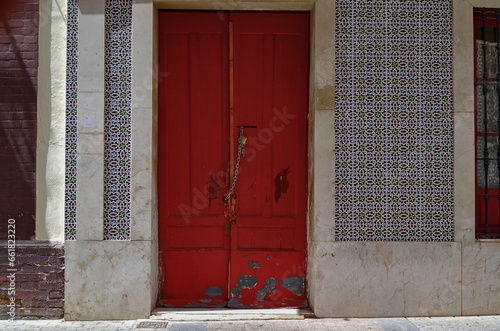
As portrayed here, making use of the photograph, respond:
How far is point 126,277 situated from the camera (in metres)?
4.29

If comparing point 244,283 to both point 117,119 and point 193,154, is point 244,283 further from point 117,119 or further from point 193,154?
point 117,119

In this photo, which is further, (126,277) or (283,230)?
(283,230)

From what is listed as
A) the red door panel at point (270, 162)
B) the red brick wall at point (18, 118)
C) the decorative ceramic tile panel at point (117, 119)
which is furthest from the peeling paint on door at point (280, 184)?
the red brick wall at point (18, 118)

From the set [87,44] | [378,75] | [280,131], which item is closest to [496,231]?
[378,75]

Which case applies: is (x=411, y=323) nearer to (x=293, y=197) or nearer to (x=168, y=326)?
(x=293, y=197)

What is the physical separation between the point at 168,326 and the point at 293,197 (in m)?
1.74

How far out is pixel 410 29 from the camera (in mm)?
4445

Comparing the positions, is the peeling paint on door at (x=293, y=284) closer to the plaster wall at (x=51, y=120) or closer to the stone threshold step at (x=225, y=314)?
the stone threshold step at (x=225, y=314)

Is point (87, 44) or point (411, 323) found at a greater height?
point (87, 44)

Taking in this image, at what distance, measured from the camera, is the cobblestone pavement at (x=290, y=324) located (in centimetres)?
409

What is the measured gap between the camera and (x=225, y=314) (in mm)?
4414

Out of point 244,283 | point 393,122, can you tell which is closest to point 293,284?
point 244,283

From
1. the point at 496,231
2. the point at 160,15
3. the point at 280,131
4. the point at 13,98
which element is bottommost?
the point at 496,231

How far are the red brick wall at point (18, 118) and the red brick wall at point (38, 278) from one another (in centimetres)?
18
